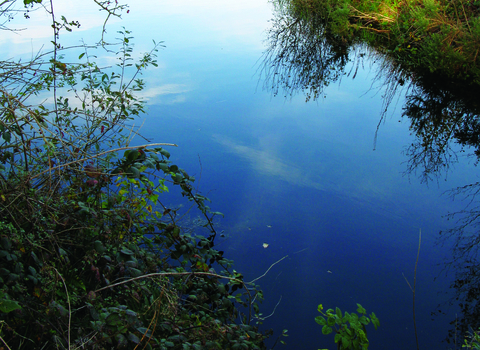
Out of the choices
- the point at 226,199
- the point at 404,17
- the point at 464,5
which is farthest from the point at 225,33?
the point at 226,199

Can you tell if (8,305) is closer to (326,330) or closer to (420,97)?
(326,330)

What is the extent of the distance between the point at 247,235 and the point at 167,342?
133 cm

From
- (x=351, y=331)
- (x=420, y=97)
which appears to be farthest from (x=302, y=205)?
(x=420, y=97)

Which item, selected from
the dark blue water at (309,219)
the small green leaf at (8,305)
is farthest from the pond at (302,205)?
the small green leaf at (8,305)

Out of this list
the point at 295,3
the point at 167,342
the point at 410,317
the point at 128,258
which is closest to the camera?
the point at 167,342

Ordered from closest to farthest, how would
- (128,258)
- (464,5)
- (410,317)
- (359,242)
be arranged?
(128,258)
(410,317)
(359,242)
(464,5)

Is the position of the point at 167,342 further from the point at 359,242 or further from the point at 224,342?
the point at 359,242

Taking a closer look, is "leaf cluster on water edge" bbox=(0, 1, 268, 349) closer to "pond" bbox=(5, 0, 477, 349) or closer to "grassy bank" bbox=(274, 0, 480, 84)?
"pond" bbox=(5, 0, 477, 349)

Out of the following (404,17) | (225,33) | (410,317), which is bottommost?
(410,317)

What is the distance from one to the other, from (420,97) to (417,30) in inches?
37.1

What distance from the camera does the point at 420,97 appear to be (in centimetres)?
451

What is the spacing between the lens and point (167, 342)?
1.34m

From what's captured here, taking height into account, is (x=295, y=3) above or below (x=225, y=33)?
above

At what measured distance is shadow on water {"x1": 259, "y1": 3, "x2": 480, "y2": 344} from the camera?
8.00 ft
